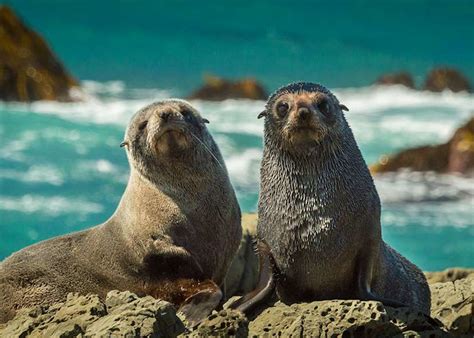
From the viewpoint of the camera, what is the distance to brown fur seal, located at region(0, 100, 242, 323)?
283 inches

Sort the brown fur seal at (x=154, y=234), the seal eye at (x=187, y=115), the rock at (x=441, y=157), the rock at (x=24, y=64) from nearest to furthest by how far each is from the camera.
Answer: the brown fur seal at (x=154, y=234) < the seal eye at (x=187, y=115) < the rock at (x=441, y=157) < the rock at (x=24, y=64)

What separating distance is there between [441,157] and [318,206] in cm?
1171

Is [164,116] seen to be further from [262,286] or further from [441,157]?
[441,157]

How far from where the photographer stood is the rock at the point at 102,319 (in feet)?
17.1

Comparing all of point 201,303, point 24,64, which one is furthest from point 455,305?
point 24,64

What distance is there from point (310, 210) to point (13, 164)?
1476 centimetres

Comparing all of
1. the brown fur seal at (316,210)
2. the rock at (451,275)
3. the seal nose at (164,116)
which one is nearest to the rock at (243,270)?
the rock at (451,275)

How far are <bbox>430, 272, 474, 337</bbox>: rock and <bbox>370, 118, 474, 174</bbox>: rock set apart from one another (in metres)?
9.87

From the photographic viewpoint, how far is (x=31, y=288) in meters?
7.41

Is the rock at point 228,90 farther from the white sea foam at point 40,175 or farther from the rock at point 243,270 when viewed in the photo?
the rock at point 243,270

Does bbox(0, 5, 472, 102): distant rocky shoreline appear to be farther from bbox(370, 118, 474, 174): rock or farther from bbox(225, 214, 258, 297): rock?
bbox(225, 214, 258, 297): rock

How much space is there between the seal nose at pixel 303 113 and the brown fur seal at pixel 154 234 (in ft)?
5.55

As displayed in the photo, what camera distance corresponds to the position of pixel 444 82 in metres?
21.3

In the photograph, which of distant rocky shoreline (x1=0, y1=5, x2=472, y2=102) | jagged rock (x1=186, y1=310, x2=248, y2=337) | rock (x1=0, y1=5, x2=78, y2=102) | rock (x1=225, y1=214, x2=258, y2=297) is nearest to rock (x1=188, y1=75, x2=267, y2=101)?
distant rocky shoreline (x1=0, y1=5, x2=472, y2=102)
